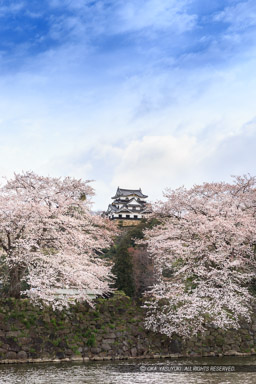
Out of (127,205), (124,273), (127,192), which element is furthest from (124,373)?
(127,192)

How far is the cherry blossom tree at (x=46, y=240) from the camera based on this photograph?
→ 18.9m

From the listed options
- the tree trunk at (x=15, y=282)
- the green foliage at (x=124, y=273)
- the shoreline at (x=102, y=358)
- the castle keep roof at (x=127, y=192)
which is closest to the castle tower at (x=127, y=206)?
the castle keep roof at (x=127, y=192)

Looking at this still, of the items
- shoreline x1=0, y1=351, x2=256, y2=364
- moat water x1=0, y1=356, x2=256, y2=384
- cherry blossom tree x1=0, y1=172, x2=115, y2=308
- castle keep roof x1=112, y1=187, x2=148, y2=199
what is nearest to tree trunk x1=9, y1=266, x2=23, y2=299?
cherry blossom tree x1=0, y1=172, x2=115, y2=308

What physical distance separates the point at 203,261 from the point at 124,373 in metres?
7.77

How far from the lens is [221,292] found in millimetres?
19906

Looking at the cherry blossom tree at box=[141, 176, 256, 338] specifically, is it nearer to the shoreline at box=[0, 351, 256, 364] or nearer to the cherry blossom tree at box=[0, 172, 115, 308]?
the shoreline at box=[0, 351, 256, 364]

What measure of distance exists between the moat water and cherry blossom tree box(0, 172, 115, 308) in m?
3.18

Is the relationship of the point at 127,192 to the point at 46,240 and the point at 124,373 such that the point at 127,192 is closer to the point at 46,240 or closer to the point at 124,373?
the point at 46,240

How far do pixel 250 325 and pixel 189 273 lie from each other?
4.44 metres

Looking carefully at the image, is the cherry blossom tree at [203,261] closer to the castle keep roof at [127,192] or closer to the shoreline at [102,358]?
the shoreline at [102,358]

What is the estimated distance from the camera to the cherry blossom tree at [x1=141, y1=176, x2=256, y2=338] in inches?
785

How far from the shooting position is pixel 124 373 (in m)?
15.0

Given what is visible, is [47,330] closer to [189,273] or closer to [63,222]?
[63,222]

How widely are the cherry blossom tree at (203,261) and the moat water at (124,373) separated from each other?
7.49 feet
